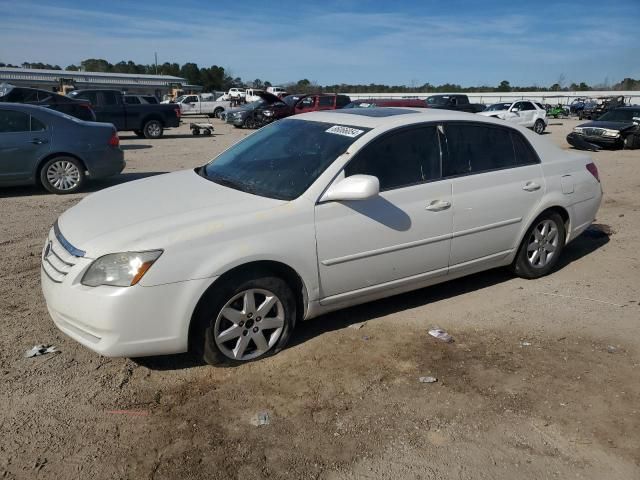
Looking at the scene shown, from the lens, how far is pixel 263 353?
3699mm

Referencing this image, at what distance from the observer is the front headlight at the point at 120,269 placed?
314 centimetres

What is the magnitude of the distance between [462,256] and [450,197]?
21.3 inches

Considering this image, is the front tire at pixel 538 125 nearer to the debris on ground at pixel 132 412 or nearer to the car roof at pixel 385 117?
the car roof at pixel 385 117

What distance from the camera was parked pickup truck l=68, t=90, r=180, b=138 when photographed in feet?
65.3

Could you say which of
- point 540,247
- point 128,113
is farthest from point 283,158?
point 128,113

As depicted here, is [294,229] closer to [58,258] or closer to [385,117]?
[385,117]

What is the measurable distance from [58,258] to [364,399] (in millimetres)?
2139

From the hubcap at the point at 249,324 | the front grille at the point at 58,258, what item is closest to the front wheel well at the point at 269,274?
the hubcap at the point at 249,324

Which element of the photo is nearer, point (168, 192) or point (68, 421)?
point (68, 421)

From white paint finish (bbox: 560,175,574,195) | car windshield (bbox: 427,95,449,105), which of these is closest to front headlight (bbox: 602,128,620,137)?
car windshield (bbox: 427,95,449,105)

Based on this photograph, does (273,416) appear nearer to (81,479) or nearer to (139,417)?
(139,417)

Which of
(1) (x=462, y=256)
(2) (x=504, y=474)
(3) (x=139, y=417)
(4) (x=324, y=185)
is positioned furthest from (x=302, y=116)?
(2) (x=504, y=474)

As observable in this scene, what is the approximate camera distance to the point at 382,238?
3945mm

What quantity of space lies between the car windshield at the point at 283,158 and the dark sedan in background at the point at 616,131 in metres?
15.4
